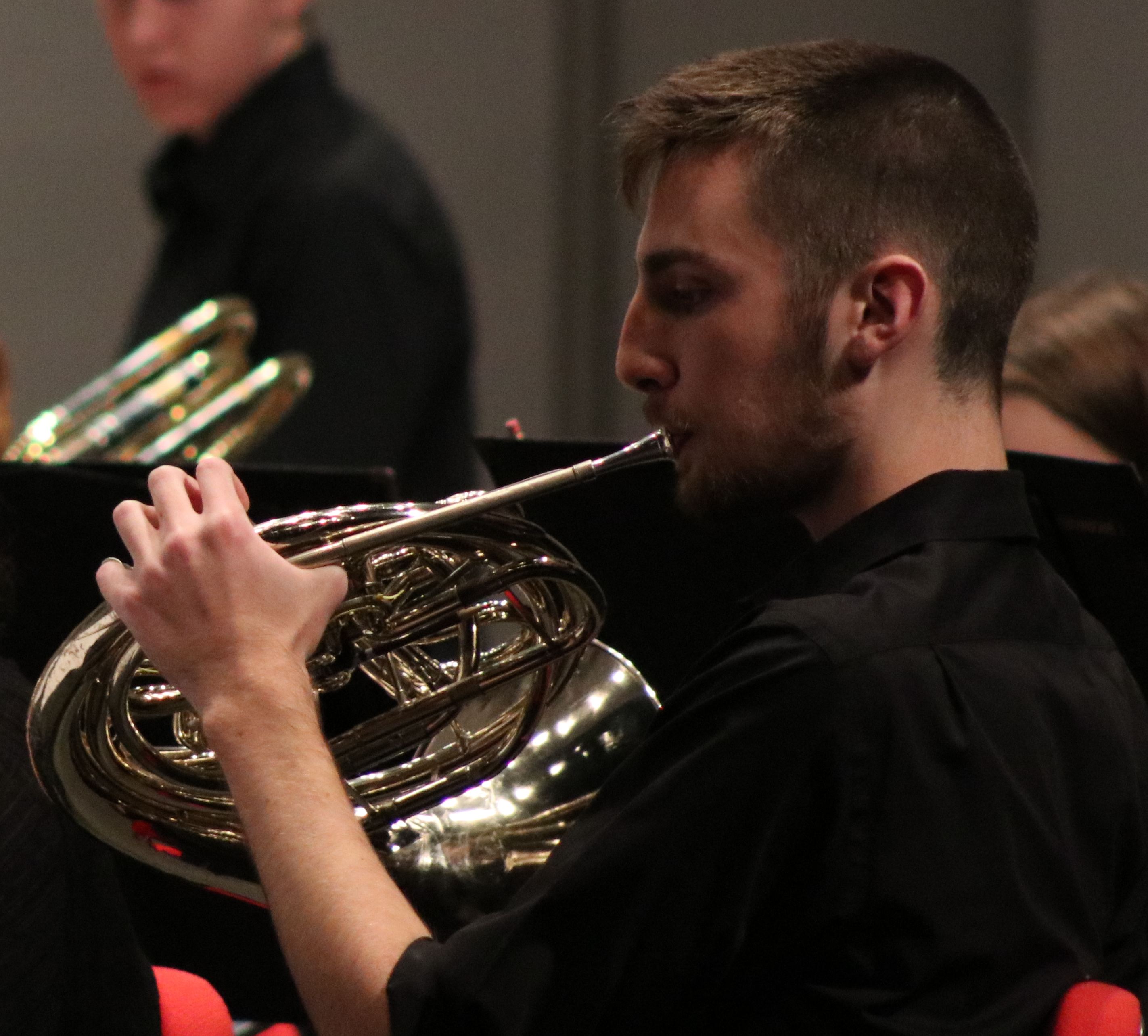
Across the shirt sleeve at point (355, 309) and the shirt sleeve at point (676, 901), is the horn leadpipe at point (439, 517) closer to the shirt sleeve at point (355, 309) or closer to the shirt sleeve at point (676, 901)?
the shirt sleeve at point (676, 901)

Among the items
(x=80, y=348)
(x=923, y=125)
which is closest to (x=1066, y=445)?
(x=923, y=125)

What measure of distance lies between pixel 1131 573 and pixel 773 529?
11.5 inches

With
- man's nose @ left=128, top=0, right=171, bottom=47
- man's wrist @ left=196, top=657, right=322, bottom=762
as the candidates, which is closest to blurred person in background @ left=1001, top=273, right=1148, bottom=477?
man's wrist @ left=196, top=657, right=322, bottom=762

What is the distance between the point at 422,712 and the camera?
4.00 feet

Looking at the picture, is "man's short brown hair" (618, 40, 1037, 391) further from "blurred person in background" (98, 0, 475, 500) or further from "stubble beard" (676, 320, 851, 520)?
"blurred person in background" (98, 0, 475, 500)

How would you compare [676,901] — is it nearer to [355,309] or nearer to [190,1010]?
[190,1010]

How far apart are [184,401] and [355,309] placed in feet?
0.89

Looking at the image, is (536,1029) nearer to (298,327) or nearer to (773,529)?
(773,529)

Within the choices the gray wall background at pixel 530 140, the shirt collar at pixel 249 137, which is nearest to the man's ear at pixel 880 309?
the shirt collar at pixel 249 137

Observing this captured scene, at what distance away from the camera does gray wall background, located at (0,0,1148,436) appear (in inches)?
132

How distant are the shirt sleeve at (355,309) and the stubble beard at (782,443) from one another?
1441mm

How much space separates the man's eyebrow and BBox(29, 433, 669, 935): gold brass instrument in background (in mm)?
108

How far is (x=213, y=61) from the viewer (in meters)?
2.67

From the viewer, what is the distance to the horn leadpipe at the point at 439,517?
1055 mm
